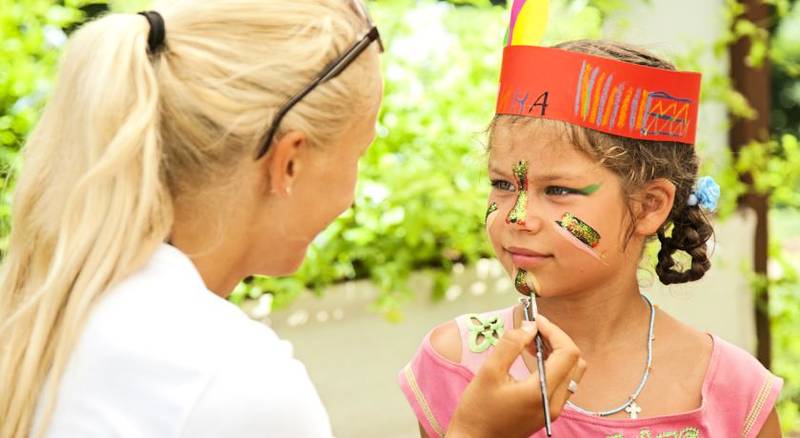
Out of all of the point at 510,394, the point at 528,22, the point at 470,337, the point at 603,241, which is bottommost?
the point at 470,337

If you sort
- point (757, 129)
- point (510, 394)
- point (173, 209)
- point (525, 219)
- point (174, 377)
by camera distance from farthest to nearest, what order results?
point (757, 129) → point (525, 219) → point (510, 394) → point (173, 209) → point (174, 377)

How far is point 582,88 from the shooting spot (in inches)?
81.6

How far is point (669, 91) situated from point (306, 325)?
1.74 metres

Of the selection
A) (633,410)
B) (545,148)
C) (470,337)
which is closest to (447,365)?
(470,337)

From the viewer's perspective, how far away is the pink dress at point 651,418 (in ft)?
6.84

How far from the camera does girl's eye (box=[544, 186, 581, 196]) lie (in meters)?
2.07

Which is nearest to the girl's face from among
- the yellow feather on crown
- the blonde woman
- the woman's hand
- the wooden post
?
the yellow feather on crown

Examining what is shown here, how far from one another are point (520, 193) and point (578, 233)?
131mm

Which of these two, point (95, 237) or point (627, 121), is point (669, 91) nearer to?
point (627, 121)

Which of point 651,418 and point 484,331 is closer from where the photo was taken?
point 651,418

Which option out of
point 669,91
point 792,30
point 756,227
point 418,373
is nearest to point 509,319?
point 418,373

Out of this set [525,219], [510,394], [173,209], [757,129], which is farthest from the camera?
[757,129]

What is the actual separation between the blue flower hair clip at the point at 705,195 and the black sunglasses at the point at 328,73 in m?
0.86

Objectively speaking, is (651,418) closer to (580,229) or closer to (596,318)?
(596,318)
